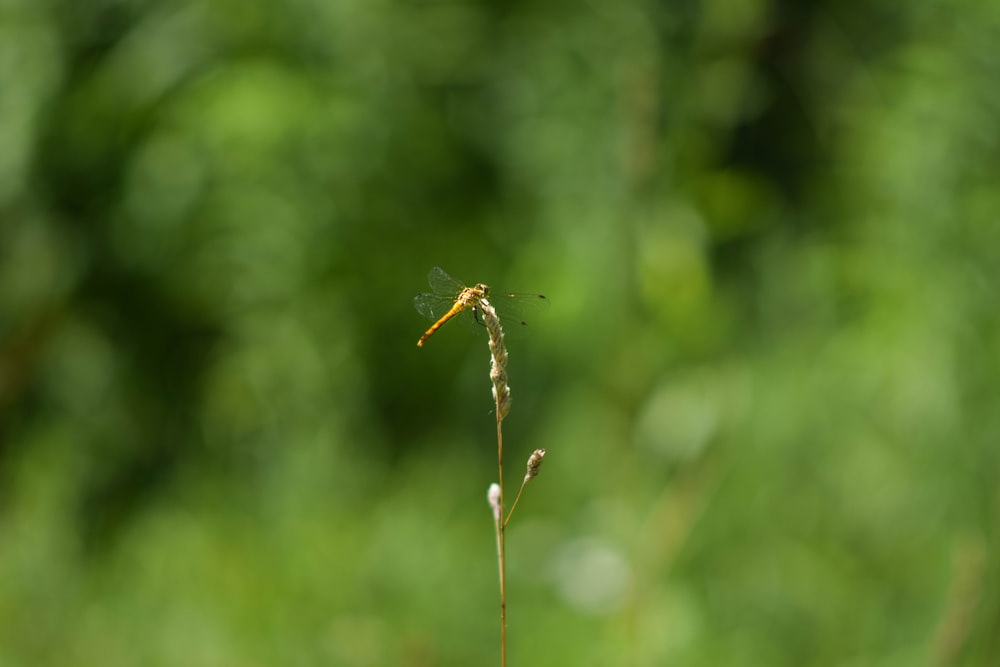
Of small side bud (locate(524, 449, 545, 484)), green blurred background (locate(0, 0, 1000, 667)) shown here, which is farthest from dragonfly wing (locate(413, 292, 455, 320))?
small side bud (locate(524, 449, 545, 484))

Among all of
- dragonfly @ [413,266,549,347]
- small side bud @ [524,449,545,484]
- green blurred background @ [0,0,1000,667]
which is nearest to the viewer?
small side bud @ [524,449,545,484]

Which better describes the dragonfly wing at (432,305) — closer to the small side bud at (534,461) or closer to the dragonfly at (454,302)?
the dragonfly at (454,302)

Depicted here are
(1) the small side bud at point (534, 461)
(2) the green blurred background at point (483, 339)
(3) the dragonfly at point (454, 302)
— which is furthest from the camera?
(2) the green blurred background at point (483, 339)

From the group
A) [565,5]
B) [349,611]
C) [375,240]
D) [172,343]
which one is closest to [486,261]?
[375,240]

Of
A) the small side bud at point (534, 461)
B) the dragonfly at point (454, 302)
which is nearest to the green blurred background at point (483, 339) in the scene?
the dragonfly at point (454, 302)

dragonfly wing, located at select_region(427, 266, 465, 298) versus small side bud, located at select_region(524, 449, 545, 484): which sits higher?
dragonfly wing, located at select_region(427, 266, 465, 298)

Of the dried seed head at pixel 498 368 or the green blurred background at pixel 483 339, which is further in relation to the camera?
the green blurred background at pixel 483 339

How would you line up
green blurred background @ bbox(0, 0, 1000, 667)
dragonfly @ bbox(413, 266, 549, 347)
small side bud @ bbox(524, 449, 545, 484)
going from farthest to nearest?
green blurred background @ bbox(0, 0, 1000, 667) < dragonfly @ bbox(413, 266, 549, 347) < small side bud @ bbox(524, 449, 545, 484)

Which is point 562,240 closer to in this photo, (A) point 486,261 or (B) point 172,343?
(A) point 486,261

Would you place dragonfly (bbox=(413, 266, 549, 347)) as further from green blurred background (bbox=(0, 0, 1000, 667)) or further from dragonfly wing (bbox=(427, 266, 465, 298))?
green blurred background (bbox=(0, 0, 1000, 667))

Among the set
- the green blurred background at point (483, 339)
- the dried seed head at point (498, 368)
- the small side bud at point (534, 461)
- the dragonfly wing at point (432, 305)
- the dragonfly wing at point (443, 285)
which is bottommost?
the small side bud at point (534, 461)
